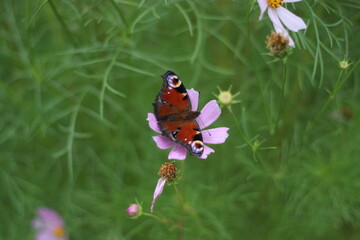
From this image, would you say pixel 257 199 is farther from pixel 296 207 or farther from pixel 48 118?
pixel 48 118

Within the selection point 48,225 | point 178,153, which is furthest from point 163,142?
point 48,225

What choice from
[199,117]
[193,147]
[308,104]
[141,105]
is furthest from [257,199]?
[193,147]

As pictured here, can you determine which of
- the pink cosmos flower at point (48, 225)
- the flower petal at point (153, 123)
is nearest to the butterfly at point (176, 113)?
the flower petal at point (153, 123)

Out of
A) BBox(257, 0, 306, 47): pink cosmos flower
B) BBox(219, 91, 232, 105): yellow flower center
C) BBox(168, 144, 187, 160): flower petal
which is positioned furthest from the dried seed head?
BBox(168, 144, 187, 160): flower petal

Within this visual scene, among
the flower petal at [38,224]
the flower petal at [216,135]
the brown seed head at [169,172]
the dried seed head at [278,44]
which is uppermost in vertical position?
the flower petal at [38,224]

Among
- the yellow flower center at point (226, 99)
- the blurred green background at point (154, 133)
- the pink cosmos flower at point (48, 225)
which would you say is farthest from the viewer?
the pink cosmos flower at point (48, 225)

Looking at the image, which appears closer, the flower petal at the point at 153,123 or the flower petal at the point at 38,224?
the flower petal at the point at 153,123

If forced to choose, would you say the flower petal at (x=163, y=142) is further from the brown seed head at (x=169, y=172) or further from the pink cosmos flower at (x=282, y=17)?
the pink cosmos flower at (x=282, y=17)

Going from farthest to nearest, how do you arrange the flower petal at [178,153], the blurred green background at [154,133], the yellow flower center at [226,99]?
the blurred green background at [154,133]
the yellow flower center at [226,99]
the flower petal at [178,153]
